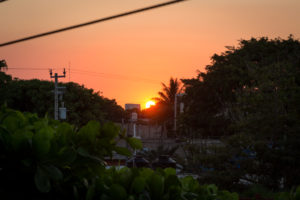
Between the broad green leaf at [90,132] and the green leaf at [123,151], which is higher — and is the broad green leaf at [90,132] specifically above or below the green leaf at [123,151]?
above

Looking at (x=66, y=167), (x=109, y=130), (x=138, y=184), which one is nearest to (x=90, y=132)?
(x=109, y=130)

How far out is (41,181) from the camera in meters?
2.54

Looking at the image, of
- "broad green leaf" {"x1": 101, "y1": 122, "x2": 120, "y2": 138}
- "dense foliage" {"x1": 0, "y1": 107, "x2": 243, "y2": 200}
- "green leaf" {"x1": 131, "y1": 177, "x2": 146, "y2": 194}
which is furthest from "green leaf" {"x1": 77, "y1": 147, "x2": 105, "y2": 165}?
"green leaf" {"x1": 131, "y1": 177, "x2": 146, "y2": 194}

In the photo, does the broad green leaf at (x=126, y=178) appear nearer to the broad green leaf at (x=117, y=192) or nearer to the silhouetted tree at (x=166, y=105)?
the broad green leaf at (x=117, y=192)

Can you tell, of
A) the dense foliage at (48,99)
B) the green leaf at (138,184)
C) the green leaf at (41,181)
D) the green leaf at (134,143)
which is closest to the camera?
the green leaf at (41,181)

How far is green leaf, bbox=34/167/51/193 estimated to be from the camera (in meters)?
2.52

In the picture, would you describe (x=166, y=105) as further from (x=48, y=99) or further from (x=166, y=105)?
(x=48, y=99)

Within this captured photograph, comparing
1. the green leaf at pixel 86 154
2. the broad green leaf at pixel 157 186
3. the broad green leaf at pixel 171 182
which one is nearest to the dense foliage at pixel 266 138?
the broad green leaf at pixel 171 182

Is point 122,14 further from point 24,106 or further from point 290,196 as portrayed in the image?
point 24,106

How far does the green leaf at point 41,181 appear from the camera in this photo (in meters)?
2.52

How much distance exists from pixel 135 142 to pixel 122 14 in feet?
11.7

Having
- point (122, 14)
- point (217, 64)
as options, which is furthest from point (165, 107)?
point (122, 14)

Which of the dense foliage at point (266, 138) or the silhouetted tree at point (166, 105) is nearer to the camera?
the dense foliage at point (266, 138)

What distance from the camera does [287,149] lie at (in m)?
12.5
